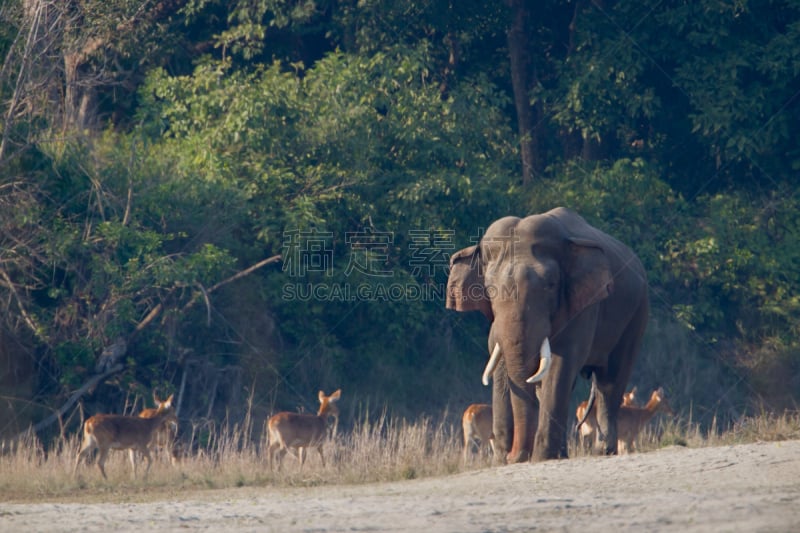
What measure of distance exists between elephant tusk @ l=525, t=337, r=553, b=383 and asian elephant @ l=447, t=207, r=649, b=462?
0.01 m

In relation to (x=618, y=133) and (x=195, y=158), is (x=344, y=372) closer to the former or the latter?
(x=195, y=158)

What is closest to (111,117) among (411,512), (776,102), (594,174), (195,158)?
(195,158)

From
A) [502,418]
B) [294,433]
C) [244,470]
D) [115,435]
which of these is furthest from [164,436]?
[502,418]

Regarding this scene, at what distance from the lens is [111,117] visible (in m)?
22.9

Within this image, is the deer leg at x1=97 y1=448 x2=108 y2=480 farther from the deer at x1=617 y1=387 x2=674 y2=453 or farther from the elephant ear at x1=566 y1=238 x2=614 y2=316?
the deer at x1=617 y1=387 x2=674 y2=453

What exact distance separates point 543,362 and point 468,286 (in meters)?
1.41

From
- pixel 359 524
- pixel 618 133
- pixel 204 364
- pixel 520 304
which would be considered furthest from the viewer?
pixel 618 133

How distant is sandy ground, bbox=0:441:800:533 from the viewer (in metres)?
9.57

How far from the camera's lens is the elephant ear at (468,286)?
13680 millimetres

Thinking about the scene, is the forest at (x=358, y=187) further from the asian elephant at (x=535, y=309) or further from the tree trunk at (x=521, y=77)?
the asian elephant at (x=535, y=309)

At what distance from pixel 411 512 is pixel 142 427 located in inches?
234

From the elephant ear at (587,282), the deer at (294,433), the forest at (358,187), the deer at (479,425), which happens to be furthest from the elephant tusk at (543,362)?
the forest at (358,187)

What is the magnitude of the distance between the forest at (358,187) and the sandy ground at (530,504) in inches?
241

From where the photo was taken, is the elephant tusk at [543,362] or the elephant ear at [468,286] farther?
the elephant ear at [468,286]
